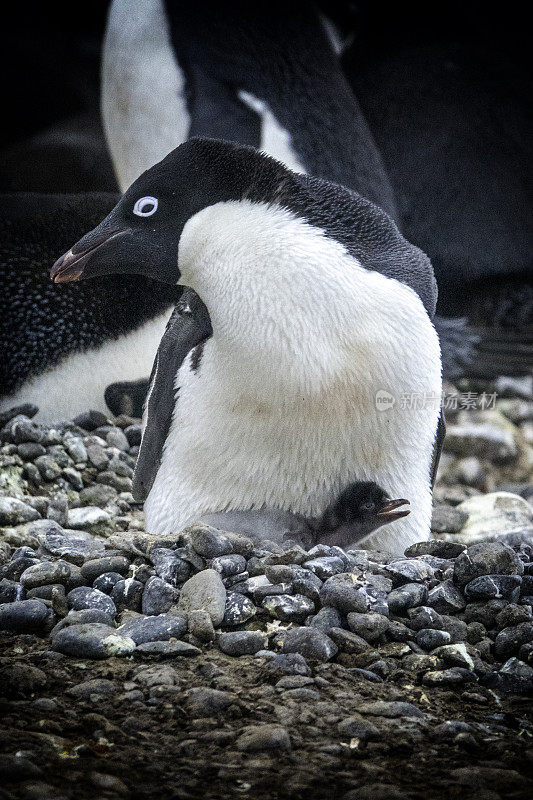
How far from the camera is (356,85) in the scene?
3084 millimetres

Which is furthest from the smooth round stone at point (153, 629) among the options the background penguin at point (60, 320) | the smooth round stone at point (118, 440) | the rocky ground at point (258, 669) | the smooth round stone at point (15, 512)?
the background penguin at point (60, 320)

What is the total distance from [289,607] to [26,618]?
0.30 m

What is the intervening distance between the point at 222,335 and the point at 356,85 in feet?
6.60

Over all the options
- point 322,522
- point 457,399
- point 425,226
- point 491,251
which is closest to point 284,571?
point 322,522

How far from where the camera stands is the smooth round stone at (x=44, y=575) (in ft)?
3.70

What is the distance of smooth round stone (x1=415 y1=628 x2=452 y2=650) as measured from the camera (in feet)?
3.42

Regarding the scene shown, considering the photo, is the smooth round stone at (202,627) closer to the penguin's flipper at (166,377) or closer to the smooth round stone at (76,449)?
the penguin's flipper at (166,377)

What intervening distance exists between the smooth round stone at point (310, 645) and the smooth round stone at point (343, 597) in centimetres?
6

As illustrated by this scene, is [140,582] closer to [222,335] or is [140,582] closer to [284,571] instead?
[284,571]

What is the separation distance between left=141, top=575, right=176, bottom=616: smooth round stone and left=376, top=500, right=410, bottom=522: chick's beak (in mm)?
384

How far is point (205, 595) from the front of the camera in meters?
1.07

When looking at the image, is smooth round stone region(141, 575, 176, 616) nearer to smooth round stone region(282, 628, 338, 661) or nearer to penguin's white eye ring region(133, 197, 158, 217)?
smooth round stone region(282, 628, 338, 661)

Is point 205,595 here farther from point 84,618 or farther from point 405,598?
point 405,598

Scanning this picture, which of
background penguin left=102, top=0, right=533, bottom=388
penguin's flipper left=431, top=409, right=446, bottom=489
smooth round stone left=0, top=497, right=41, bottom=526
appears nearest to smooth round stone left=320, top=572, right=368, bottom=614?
penguin's flipper left=431, top=409, right=446, bottom=489
